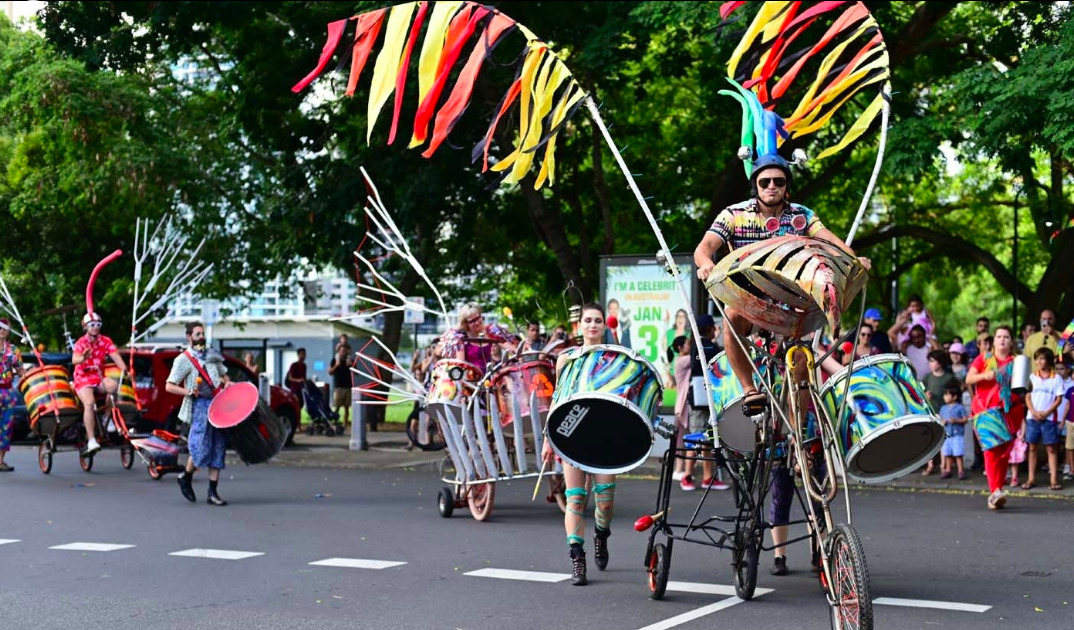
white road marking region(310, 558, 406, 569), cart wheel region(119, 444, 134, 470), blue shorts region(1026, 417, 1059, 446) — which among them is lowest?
white road marking region(310, 558, 406, 569)

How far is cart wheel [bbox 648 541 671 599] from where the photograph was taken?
8.56m

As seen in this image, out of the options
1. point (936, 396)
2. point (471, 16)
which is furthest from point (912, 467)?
point (936, 396)

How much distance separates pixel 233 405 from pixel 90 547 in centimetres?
427

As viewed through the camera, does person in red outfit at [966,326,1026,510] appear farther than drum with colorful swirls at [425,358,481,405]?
Yes

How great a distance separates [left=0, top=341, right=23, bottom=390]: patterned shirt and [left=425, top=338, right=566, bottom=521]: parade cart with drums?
27.9ft

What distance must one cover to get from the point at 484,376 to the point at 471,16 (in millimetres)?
4672

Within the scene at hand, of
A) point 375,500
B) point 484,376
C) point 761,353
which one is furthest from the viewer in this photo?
point 375,500

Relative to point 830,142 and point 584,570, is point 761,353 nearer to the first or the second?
point 584,570

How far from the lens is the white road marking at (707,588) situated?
29.2 feet

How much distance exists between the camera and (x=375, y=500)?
15.3 meters

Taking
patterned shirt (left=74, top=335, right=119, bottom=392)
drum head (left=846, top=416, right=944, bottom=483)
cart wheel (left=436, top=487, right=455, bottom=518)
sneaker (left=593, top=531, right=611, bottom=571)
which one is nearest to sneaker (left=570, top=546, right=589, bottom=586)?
sneaker (left=593, top=531, right=611, bottom=571)

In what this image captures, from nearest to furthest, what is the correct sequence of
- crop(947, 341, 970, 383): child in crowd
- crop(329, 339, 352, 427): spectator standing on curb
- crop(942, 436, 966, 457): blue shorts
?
crop(942, 436, 966, 457): blue shorts, crop(947, 341, 970, 383): child in crowd, crop(329, 339, 352, 427): spectator standing on curb

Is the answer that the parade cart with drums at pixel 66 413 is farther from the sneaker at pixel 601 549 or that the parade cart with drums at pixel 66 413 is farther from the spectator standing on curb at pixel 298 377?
the spectator standing on curb at pixel 298 377

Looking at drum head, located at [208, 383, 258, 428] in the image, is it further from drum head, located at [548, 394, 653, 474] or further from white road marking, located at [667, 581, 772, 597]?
drum head, located at [548, 394, 653, 474]
